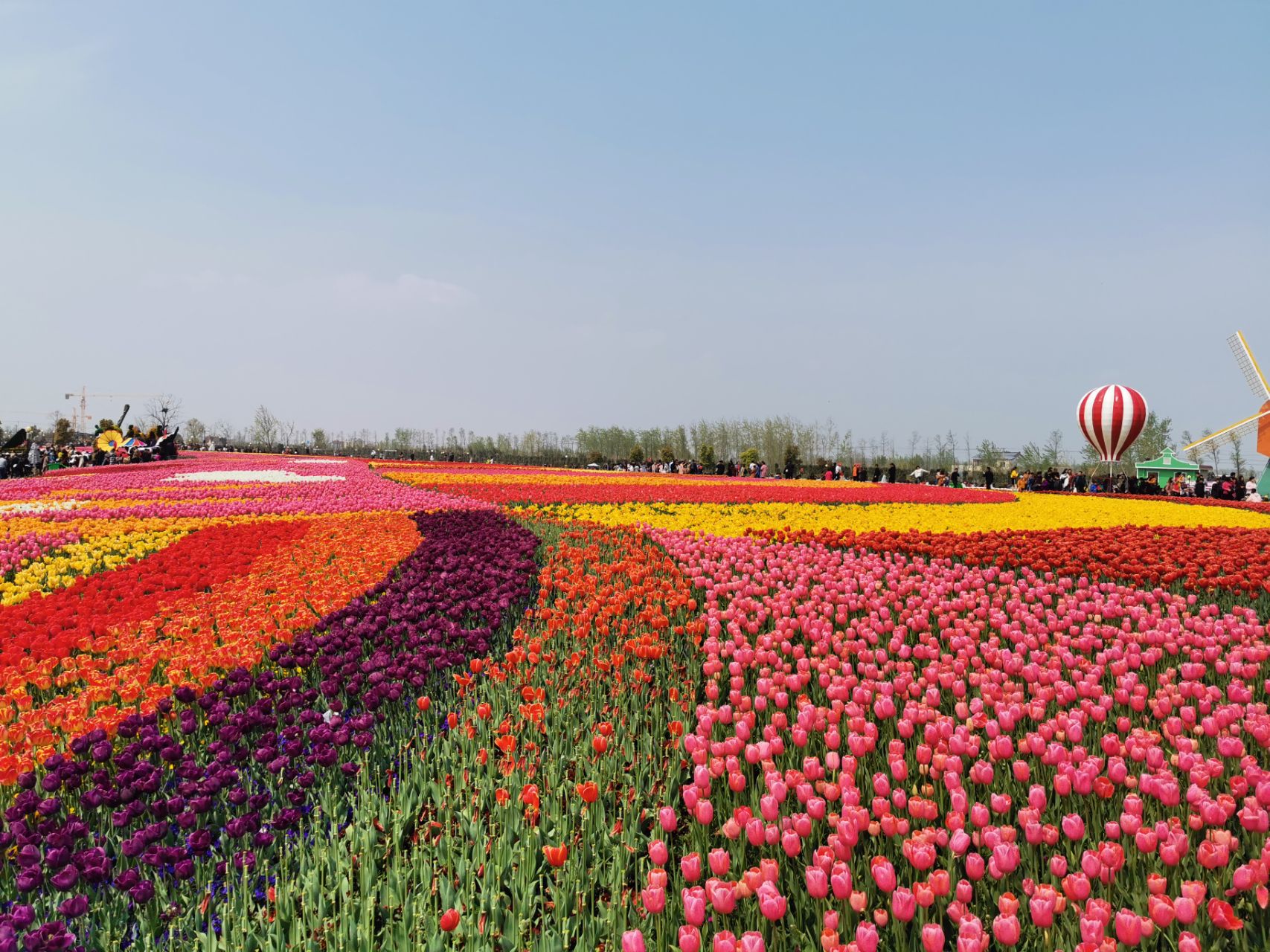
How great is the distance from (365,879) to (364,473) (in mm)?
27392

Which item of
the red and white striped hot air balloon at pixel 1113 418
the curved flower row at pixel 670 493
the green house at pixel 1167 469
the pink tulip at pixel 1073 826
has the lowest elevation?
the pink tulip at pixel 1073 826

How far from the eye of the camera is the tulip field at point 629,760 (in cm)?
268

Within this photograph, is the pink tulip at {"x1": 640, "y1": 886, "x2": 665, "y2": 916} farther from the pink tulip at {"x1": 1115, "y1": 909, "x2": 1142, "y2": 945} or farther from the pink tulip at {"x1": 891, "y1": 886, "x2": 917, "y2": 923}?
the pink tulip at {"x1": 1115, "y1": 909, "x2": 1142, "y2": 945}

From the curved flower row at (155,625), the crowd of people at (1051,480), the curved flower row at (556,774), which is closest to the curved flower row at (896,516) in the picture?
the curved flower row at (155,625)

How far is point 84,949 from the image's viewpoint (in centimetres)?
264

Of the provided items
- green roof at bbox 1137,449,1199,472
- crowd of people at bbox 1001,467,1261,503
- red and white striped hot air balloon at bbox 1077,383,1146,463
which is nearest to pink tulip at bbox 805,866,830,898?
crowd of people at bbox 1001,467,1261,503

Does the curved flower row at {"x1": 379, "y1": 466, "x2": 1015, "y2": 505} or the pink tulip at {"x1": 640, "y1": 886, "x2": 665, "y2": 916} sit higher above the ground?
the curved flower row at {"x1": 379, "y1": 466, "x2": 1015, "y2": 505}

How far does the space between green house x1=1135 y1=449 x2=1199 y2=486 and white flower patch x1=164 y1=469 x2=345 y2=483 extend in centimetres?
4626

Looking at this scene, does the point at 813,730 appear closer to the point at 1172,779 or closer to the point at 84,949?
the point at 1172,779

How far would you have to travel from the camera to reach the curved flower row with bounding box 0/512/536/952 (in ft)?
9.53

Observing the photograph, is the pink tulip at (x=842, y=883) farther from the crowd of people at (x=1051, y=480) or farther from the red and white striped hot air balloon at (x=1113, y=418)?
the red and white striped hot air balloon at (x=1113, y=418)

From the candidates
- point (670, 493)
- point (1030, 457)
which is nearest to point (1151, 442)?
point (1030, 457)

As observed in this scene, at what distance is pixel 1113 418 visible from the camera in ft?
133

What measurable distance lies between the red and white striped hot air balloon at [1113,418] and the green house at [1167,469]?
5.74 meters
